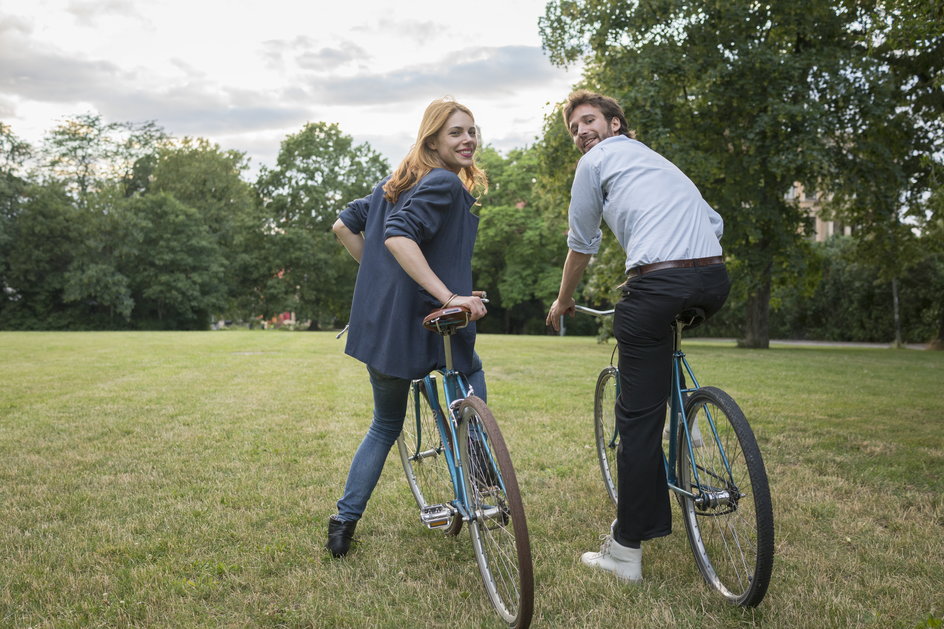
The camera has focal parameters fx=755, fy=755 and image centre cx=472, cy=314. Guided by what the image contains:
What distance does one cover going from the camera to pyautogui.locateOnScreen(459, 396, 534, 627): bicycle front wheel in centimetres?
259

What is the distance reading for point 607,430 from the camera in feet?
14.9

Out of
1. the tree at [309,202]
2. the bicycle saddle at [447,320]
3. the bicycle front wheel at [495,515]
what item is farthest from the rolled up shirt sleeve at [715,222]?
the tree at [309,202]

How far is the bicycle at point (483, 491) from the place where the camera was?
8.55ft

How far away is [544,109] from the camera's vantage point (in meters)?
23.3

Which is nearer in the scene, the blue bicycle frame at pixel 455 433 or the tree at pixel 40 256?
the blue bicycle frame at pixel 455 433

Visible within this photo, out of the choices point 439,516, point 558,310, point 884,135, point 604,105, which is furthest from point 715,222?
point 884,135

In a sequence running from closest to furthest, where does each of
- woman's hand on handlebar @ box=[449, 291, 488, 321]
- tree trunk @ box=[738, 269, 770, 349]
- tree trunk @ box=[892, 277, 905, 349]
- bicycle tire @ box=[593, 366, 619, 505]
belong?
1. woman's hand on handlebar @ box=[449, 291, 488, 321]
2. bicycle tire @ box=[593, 366, 619, 505]
3. tree trunk @ box=[738, 269, 770, 349]
4. tree trunk @ box=[892, 277, 905, 349]

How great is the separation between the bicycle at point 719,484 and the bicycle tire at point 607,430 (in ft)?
2.92

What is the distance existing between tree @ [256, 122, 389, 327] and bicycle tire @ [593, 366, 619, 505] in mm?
42654

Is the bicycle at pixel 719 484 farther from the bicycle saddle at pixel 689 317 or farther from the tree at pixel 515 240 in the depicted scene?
the tree at pixel 515 240

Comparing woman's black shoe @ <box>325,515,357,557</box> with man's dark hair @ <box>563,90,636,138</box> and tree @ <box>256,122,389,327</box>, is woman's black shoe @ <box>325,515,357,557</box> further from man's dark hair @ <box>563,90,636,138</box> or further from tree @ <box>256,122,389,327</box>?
tree @ <box>256,122,389,327</box>

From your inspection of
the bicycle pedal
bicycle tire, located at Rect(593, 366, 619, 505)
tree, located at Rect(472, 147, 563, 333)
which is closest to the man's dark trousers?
the bicycle pedal

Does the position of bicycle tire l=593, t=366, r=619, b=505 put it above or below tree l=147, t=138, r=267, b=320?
below

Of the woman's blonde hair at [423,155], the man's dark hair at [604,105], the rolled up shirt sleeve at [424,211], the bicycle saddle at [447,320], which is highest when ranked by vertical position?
the man's dark hair at [604,105]
